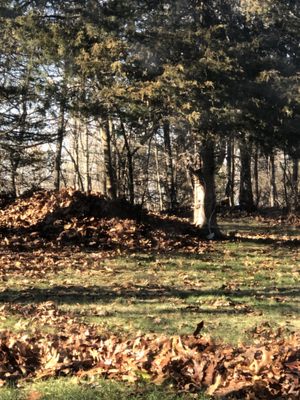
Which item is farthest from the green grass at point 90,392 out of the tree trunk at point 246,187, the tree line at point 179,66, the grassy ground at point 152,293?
the tree trunk at point 246,187

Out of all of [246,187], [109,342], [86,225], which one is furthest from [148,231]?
[246,187]

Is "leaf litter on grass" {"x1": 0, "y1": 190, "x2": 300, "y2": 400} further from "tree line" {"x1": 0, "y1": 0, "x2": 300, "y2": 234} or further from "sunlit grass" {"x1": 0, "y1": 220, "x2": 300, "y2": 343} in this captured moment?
"tree line" {"x1": 0, "y1": 0, "x2": 300, "y2": 234}

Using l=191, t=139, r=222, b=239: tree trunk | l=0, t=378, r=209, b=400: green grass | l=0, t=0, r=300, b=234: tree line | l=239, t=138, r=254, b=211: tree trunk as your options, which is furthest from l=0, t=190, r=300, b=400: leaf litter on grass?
l=239, t=138, r=254, b=211: tree trunk

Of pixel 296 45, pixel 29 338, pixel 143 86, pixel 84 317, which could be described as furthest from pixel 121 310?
pixel 296 45

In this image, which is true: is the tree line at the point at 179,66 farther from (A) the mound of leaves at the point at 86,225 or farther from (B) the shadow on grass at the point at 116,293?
(B) the shadow on grass at the point at 116,293

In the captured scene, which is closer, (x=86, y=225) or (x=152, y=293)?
(x=152, y=293)

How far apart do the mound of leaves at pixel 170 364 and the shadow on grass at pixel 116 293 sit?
3.60 meters

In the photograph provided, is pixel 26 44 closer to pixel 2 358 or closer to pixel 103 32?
pixel 103 32

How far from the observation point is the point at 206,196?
1670cm

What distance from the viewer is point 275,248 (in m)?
15.2

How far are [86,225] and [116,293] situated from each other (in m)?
6.08

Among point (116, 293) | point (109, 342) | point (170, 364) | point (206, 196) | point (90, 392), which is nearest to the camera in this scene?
point (90, 392)

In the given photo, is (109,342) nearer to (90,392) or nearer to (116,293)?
(90,392)

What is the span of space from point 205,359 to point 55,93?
1226cm
